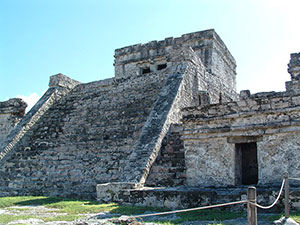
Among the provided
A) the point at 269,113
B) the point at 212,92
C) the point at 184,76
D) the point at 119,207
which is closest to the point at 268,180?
the point at 269,113

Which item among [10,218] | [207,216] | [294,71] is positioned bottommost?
[10,218]

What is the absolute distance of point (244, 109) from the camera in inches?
260

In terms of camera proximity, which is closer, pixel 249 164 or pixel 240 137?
pixel 240 137

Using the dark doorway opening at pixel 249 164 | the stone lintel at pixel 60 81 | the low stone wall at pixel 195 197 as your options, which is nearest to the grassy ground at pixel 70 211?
the low stone wall at pixel 195 197

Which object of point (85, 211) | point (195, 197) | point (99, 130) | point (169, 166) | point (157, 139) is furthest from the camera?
point (99, 130)

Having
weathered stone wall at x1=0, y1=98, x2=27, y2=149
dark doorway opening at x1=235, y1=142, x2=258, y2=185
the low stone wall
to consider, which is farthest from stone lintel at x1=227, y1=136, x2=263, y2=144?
weathered stone wall at x1=0, y1=98, x2=27, y2=149

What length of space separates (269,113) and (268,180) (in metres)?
1.21

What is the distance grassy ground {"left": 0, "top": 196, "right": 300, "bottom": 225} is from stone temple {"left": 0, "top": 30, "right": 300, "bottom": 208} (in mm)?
430

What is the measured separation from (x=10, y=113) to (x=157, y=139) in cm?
822

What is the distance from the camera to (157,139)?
8383 millimetres

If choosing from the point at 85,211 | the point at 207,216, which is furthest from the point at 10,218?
the point at 207,216

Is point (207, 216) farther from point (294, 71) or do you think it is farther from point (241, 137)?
point (294, 71)

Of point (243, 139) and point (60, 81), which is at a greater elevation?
point (60, 81)

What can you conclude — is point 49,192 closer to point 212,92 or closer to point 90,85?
point 90,85
